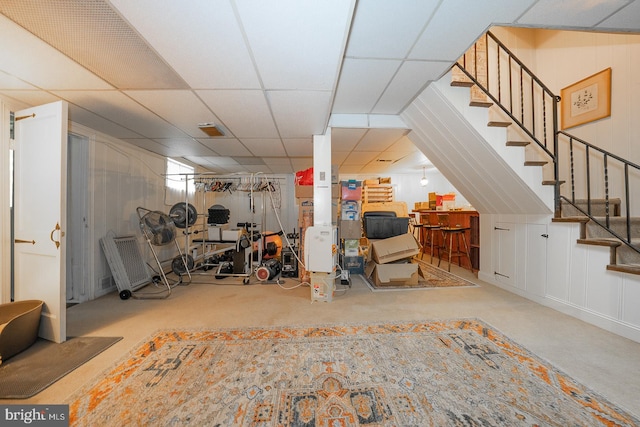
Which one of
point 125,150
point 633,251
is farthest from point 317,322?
point 125,150

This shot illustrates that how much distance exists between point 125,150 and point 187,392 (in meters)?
3.86

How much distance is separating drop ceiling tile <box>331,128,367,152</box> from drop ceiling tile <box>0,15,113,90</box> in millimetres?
2634

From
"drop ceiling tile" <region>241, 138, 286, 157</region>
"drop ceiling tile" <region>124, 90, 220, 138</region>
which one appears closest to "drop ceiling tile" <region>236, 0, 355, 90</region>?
"drop ceiling tile" <region>124, 90, 220, 138</region>

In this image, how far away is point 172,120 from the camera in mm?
2916

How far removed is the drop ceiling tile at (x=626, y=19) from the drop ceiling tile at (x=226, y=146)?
4077 millimetres

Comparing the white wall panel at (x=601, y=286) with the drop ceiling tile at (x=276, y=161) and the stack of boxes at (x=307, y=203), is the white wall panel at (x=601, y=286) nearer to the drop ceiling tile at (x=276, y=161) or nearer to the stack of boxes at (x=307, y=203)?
the stack of boxes at (x=307, y=203)

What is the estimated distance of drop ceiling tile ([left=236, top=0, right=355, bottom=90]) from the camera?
1365 millimetres

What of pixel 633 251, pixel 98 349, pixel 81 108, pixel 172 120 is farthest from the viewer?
pixel 172 120

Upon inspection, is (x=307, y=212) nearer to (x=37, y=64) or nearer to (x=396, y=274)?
(x=396, y=274)

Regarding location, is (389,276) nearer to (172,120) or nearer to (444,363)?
(444,363)

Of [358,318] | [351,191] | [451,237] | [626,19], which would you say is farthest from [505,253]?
[626,19]

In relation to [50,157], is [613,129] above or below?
above

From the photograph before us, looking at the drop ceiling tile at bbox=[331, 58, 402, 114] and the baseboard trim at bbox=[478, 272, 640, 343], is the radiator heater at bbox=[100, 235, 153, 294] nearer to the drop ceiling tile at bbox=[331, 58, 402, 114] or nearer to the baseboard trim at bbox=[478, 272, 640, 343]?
the drop ceiling tile at bbox=[331, 58, 402, 114]

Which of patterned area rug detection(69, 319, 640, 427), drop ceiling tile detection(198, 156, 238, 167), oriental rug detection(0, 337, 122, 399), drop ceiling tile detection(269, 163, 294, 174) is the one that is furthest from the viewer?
drop ceiling tile detection(269, 163, 294, 174)
